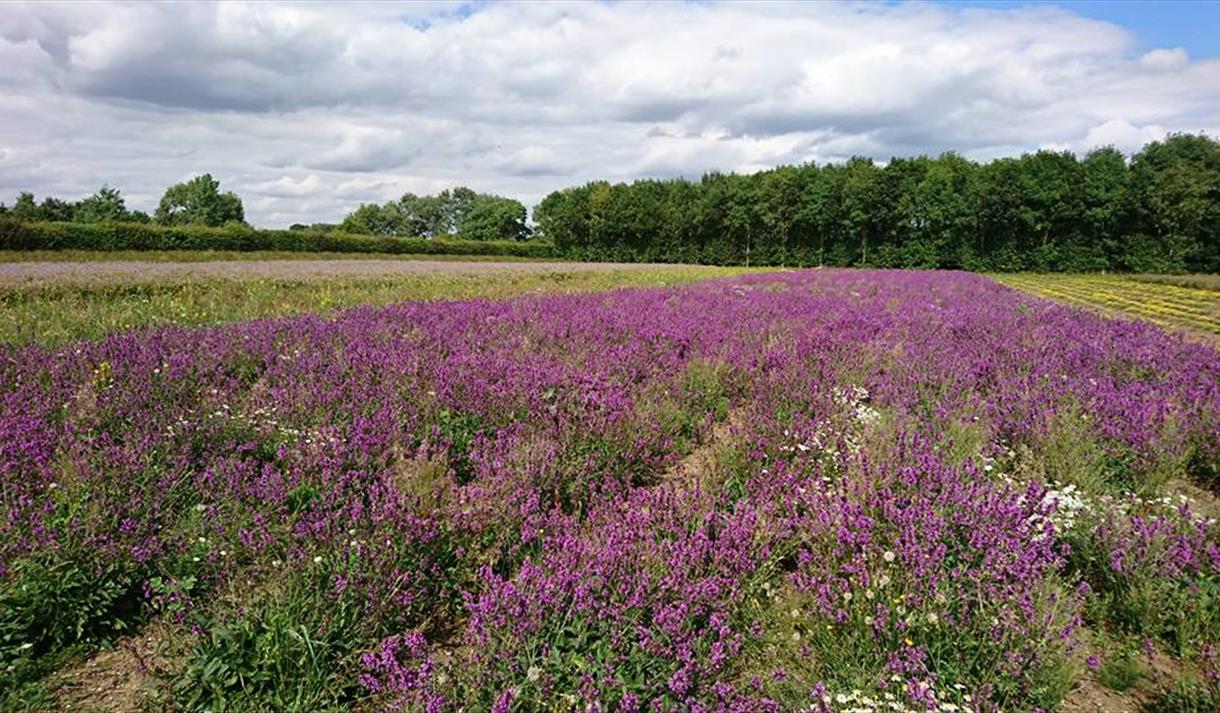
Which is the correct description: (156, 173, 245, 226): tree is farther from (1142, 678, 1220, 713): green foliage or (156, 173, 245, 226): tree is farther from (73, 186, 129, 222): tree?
(1142, 678, 1220, 713): green foliage

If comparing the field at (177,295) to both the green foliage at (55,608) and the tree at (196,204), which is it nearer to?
the green foliage at (55,608)

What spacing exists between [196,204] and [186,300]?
9056cm

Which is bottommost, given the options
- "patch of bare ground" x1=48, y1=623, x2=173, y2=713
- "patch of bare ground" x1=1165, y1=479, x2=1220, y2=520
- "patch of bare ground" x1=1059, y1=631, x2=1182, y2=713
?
"patch of bare ground" x1=1059, y1=631, x2=1182, y2=713

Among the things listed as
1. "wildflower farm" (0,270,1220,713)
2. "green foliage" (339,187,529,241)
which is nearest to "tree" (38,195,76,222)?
"green foliage" (339,187,529,241)

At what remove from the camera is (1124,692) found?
8.70ft

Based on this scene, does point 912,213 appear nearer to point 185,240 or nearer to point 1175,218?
point 1175,218

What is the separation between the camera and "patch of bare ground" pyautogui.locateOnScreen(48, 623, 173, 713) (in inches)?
93.9

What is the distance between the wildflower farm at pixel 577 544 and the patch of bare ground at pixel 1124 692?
0.02 metres

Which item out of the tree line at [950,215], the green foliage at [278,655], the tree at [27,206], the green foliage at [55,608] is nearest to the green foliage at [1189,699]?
the green foliage at [278,655]

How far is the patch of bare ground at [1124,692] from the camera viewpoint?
2551mm

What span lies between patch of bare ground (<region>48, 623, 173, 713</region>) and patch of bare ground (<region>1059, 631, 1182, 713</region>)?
353cm

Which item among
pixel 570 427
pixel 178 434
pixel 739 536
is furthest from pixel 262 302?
pixel 739 536

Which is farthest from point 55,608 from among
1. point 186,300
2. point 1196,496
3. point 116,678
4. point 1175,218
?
point 1175,218

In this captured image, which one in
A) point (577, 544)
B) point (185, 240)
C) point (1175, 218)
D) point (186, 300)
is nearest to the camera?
point (577, 544)
